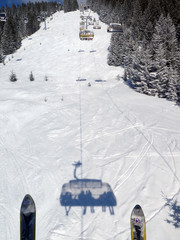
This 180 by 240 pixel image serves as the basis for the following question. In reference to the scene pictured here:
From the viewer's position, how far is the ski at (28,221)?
5426mm

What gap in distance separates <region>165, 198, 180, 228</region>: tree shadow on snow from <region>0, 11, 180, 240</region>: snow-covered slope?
0.04m

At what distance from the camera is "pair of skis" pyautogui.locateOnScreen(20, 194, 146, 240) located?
5463 millimetres

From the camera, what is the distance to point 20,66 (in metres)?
32.9

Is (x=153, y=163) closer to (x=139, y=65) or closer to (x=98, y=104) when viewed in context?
(x=98, y=104)

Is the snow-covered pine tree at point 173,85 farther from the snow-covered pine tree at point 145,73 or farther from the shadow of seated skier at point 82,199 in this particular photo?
the shadow of seated skier at point 82,199

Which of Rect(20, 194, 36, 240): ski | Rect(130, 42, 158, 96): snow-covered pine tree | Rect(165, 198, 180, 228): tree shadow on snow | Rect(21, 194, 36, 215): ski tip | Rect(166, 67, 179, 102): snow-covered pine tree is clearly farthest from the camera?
Rect(130, 42, 158, 96): snow-covered pine tree

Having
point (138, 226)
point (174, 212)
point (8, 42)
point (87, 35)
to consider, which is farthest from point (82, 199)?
point (8, 42)

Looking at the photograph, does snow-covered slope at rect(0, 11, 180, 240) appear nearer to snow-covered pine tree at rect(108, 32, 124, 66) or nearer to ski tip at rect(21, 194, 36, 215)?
ski tip at rect(21, 194, 36, 215)

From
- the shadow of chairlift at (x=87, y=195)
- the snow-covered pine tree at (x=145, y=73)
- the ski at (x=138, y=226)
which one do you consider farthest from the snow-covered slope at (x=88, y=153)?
the snow-covered pine tree at (x=145, y=73)

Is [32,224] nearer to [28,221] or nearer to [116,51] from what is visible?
[28,221]

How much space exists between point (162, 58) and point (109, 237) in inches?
788

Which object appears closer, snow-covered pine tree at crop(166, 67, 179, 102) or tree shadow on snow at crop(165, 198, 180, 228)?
tree shadow on snow at crop(165, 198, 180, 228)

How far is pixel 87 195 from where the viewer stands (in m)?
7.38

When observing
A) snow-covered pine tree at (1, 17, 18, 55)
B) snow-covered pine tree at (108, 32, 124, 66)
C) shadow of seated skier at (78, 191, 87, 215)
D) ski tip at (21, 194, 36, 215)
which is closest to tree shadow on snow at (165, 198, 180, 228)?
shadow of seated skier at (78, 191, 87, 215)
